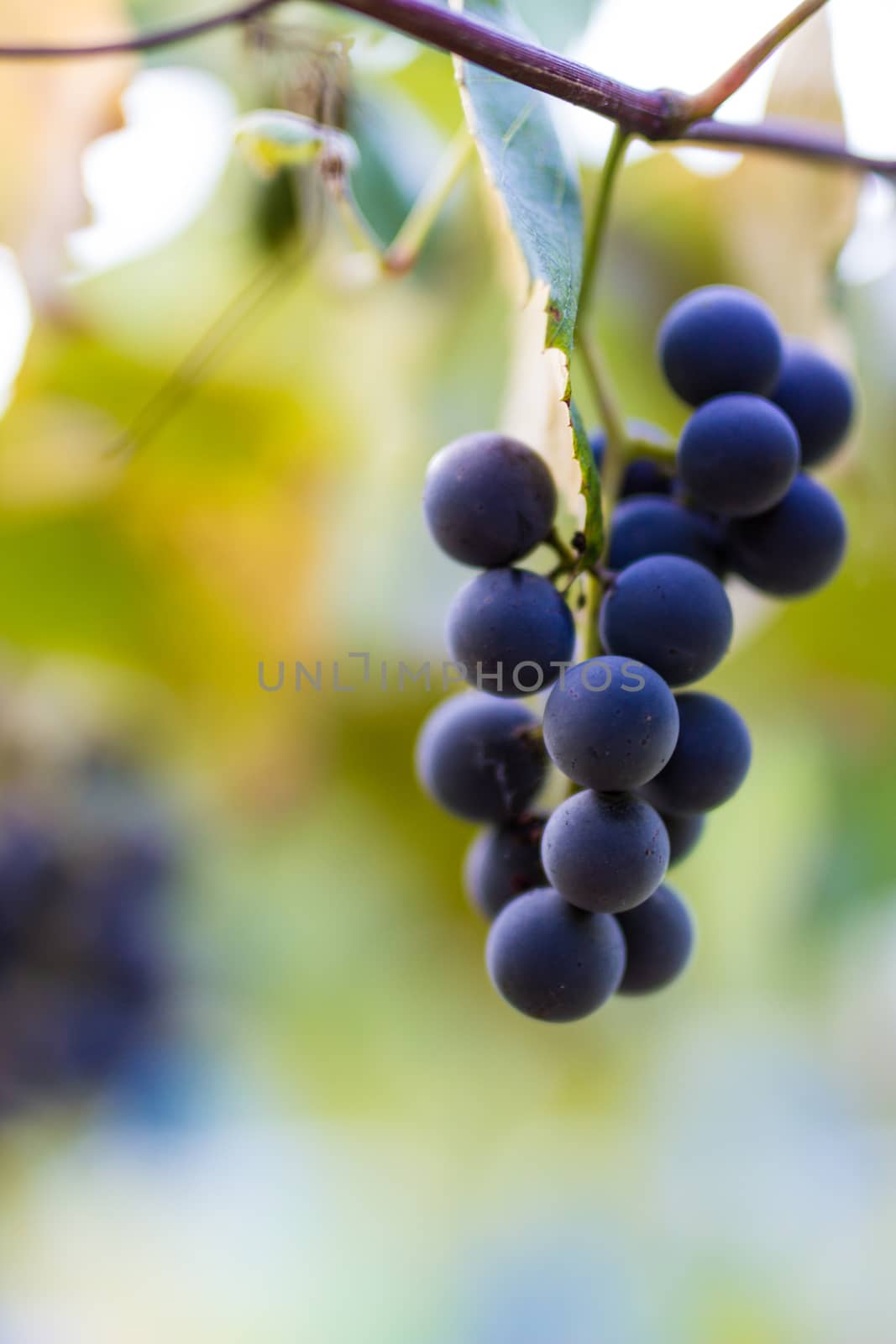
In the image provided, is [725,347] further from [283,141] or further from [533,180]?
[283,141]

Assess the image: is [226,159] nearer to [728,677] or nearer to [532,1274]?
[728,677]

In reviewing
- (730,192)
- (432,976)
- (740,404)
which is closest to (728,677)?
(730,192)

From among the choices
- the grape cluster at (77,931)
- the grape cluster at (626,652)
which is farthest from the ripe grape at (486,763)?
the grape cluster at (77,931)

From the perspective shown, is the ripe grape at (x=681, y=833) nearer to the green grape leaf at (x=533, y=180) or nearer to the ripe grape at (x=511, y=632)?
the ripe grape at (x=511, y=632)

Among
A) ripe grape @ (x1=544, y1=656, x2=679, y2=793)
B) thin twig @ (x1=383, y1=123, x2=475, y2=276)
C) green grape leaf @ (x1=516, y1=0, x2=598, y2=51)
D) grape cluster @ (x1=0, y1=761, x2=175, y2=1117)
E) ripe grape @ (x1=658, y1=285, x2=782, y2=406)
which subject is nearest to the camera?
ripe grape @ (x1=544, y1=656, x2=679, y2=793)

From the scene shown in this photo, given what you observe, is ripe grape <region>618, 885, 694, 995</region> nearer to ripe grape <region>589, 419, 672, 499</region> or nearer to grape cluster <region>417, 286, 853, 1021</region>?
grape cluster <region>417, 286, 853, 1021</region>

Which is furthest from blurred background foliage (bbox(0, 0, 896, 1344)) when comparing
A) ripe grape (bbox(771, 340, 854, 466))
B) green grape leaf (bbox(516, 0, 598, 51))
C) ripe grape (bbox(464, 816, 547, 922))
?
ripe grape (bbox(464, 816, 547, 922))
